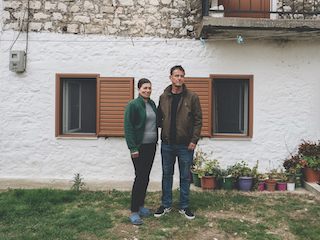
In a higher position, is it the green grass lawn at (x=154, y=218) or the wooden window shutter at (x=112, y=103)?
the wooden window shutter at (x=112, y=103)

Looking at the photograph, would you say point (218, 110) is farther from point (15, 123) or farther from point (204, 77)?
point (15, 123)

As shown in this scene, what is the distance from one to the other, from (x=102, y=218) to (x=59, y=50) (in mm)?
3624

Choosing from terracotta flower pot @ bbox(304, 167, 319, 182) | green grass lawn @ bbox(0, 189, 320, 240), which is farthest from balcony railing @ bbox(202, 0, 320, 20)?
green grass lawn @ bbox(0, 189, 320, 240)

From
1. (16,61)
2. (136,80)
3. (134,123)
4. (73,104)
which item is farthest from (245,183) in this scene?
(16,61)

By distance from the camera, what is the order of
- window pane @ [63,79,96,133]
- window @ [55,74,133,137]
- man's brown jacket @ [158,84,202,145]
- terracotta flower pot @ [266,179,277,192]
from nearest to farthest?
man's brown jacket @ [158,84,202,145]
terracotta flower pot @ [266,179,277,192]
window @ [55,74,133,137]
window pane @ [63,79,96,133]

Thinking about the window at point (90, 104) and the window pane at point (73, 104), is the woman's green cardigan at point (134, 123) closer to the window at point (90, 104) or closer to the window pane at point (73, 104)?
the window at point (90, 104)

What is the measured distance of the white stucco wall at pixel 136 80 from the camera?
5785 mm

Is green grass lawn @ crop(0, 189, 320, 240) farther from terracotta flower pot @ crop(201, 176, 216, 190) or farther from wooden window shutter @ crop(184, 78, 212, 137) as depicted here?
wooden window shutter @ crop(184, 78, 212, 137)

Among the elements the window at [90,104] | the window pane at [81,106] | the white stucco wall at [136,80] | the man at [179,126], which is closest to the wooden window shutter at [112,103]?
the window at [90,104]

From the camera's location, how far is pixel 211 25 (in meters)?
5.09

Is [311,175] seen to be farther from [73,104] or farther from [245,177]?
[73,104]

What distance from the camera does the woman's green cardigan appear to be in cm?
352

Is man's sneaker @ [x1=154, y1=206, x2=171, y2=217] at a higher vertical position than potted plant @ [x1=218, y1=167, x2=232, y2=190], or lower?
lower

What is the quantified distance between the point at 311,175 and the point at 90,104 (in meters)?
4.55
